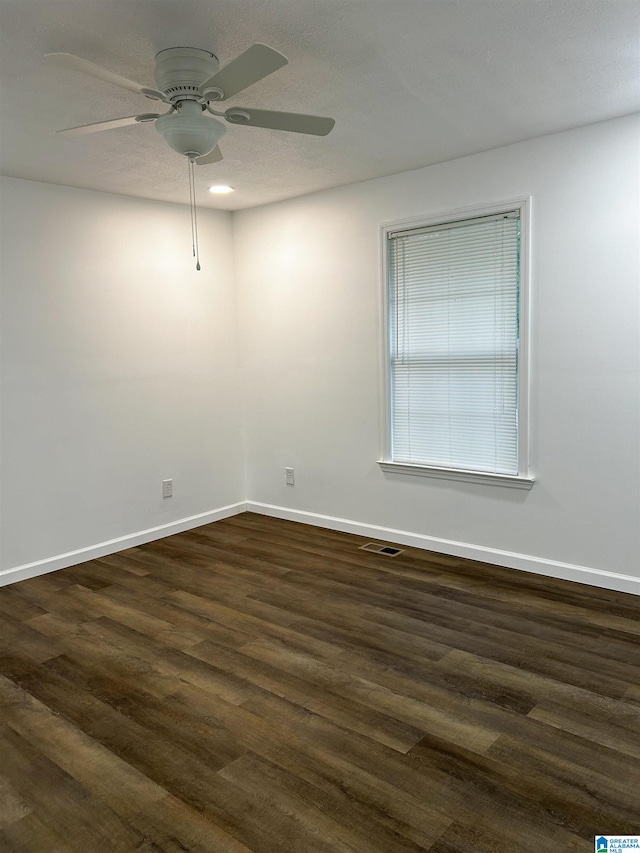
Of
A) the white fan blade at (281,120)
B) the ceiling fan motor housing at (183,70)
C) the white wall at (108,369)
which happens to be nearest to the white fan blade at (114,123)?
the ceiling fan motor housing at (183,70)

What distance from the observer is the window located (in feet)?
12.1

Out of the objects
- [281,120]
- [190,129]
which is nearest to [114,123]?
[190,129]

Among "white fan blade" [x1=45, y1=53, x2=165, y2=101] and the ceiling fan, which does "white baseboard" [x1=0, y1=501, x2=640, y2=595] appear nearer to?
the ceiling fan

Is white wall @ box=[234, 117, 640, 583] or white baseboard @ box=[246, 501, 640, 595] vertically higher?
white wall @ box=[234, 117, 640, 583]

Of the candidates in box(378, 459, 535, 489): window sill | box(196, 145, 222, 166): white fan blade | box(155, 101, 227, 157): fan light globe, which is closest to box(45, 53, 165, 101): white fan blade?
box(155, 101, 227, 157): fan light globe

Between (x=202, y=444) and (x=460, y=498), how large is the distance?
2.06 metres

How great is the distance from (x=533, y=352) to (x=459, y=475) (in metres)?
0.88

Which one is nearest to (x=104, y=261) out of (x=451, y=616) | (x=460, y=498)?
(x=460, y=498)

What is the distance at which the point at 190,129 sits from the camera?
2.37m

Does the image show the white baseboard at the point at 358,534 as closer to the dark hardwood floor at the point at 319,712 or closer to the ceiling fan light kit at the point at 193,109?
the dark hardwood floor at the point at 319,712

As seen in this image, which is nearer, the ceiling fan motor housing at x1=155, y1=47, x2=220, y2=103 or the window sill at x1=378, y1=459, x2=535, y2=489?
the ceiling fan motor housing at x1=155, y1=47, x2=220, y2=103

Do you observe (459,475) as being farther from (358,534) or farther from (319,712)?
(319,712)

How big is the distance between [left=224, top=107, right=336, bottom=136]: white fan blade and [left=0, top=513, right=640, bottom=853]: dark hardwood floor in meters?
2.19

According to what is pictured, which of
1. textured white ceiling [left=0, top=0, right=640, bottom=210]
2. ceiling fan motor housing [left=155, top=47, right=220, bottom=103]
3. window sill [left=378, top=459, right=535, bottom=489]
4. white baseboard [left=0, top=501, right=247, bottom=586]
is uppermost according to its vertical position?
textured white ceiling [left=0, top=0, right=640, bottom=210]
